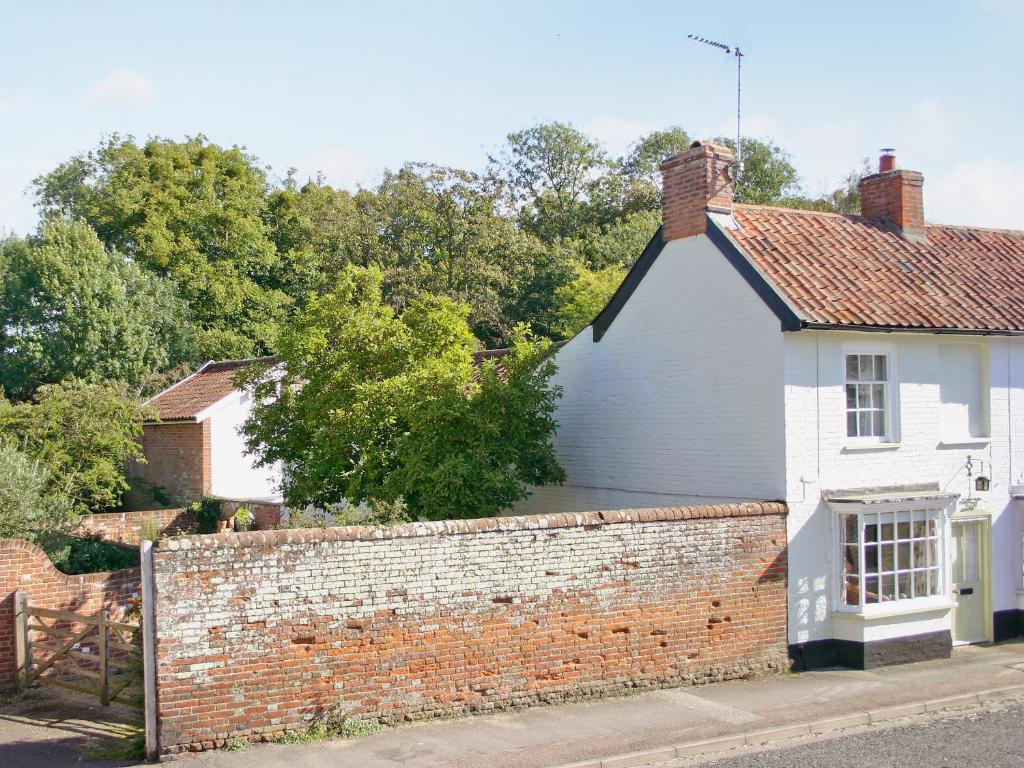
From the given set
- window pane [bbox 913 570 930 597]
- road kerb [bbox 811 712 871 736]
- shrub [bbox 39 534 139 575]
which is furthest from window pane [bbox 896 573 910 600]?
shrub [bbox 39 534 139 575]

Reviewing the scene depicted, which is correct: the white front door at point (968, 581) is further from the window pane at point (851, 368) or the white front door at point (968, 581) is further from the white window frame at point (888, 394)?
the window pane at point (851, 368)

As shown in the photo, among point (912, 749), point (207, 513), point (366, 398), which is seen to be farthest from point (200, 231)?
point (912, 749)

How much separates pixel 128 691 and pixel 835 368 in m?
10.5

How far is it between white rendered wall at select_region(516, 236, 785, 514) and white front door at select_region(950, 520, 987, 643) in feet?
12.9

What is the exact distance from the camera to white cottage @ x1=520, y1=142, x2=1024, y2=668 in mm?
13750

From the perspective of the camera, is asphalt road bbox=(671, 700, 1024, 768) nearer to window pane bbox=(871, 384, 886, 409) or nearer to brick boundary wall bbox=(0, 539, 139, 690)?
window pane bbox=(871, 384, 886, 409)

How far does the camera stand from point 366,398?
16344mm

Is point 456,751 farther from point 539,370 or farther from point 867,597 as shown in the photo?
point 539,370

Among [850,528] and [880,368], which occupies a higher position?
[880,368]

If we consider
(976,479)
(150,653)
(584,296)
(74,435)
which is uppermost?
(584,296)

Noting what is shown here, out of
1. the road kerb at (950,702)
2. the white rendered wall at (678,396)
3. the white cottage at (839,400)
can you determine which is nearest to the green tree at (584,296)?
the white rendered wall at (678,396)

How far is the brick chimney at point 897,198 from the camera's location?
17141 millimetres

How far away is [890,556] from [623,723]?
5284mm

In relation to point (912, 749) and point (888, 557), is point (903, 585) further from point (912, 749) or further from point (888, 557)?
point (912, 749)
